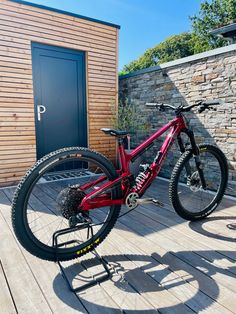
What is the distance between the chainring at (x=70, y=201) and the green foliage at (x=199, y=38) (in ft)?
42.6

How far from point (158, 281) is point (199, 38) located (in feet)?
62.4

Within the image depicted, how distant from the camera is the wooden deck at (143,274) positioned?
4.09 ft

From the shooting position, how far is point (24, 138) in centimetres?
357

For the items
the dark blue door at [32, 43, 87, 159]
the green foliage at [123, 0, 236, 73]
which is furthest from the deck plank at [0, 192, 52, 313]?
the green foliage at [123, 0, 236, 73]

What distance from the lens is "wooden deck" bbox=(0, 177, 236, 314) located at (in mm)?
1246

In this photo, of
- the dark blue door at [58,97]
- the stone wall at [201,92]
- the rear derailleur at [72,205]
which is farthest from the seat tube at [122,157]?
the dark blue door at [58,97]

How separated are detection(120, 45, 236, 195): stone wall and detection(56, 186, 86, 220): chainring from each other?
2141 mm

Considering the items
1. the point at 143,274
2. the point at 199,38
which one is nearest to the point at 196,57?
the point at 143,274

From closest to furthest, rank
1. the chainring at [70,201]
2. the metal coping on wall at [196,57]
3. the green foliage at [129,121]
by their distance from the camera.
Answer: the chainring at [70,201] < the metal coping on wall at [196,57] < the green foliage at [129,121]

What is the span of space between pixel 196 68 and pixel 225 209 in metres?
1.88

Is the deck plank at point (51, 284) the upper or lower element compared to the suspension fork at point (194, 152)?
lower

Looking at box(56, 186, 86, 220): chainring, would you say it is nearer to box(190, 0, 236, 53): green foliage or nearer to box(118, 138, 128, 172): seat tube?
box(118, 138, 128, 172): seat tube

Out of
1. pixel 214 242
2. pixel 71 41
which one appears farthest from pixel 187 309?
pixel 71 41

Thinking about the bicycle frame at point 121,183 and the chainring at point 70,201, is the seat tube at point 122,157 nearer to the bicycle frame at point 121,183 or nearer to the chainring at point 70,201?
the bicycle frame at point 121,183
